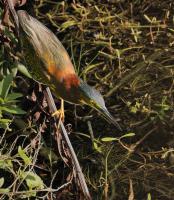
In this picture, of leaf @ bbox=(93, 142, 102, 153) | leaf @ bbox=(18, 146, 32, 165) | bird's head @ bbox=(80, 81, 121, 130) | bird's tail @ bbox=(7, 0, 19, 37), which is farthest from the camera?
leaf @ bbox=(93, 142, 102, 153)

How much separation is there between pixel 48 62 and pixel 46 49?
6 centimetres

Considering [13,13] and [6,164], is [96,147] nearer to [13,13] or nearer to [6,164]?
[6,164]

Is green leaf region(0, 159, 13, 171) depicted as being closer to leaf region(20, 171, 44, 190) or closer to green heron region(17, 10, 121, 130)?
leaf region(20, 171, 44, 190)

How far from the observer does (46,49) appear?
2732 millimetres

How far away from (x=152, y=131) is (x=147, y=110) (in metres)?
0.11

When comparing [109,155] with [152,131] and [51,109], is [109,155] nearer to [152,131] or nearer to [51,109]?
[152,131]

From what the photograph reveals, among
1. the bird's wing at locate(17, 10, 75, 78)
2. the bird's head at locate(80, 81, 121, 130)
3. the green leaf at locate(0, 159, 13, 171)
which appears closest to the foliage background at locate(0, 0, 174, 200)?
the green leaf at locate(0, 159, 13, 171)

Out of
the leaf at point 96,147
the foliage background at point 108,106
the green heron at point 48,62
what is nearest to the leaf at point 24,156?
the foliage background at point 108,106

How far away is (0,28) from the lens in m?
2.85

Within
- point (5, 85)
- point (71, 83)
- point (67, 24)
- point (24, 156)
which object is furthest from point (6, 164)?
point (67, 24)

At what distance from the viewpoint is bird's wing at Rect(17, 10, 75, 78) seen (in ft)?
8.91

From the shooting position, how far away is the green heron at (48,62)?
2664mm

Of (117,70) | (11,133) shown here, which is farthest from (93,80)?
(11,133)

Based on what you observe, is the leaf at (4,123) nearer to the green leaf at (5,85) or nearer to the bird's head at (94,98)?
the green leaf at (5,85)
